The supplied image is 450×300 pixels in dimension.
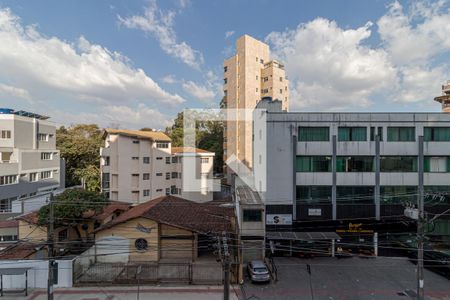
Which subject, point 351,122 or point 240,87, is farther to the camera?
point 240,87

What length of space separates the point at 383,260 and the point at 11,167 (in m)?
34.2

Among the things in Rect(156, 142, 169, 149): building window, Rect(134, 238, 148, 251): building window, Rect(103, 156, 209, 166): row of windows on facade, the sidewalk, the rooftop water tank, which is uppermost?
the rooftop water tank

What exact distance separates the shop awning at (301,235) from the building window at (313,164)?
480 cm

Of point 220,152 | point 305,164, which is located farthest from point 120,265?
point 220,152

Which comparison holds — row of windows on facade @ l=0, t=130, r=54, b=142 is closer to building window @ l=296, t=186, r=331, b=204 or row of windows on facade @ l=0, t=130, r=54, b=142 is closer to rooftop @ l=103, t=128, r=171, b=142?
rooftop @ l=103, t=128, r=171, b=142

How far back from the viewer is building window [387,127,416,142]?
20750mm

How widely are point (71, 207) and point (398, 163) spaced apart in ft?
80.2

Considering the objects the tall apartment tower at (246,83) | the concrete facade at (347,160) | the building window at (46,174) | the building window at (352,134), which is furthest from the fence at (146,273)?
the tall apartment tower at (246,83)

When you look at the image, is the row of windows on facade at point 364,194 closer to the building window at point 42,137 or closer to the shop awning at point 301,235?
the shop awning at point 301,235

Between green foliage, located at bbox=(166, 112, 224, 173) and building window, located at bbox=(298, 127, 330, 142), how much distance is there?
99.4 ft

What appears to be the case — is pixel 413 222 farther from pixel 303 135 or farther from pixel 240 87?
pixel 240 87

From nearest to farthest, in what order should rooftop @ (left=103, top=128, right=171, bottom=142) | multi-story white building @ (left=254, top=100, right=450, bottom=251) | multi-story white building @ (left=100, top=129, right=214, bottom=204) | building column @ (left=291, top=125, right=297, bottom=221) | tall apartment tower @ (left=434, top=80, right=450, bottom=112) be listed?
multi-story white building @ (left=254, top=100, right=450, bottom=251)
building column @ (left=291, top=125, right=297, bottom=221)
rooftop @ (left=103, top=128, right=171, bottom=142)
multi-story white building @ (left=100, top=129, right=214, bottom=204)
tall apartment tower @ (left=434, top=80, right=450, bottom=112)

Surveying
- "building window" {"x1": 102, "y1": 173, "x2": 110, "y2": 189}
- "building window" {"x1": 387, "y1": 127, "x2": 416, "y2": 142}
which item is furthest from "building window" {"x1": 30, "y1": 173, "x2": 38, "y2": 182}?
"building window" {"x1": 387, "y1": 127, "x2": 416, "y2": 142}

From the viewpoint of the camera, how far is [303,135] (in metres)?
21.1
